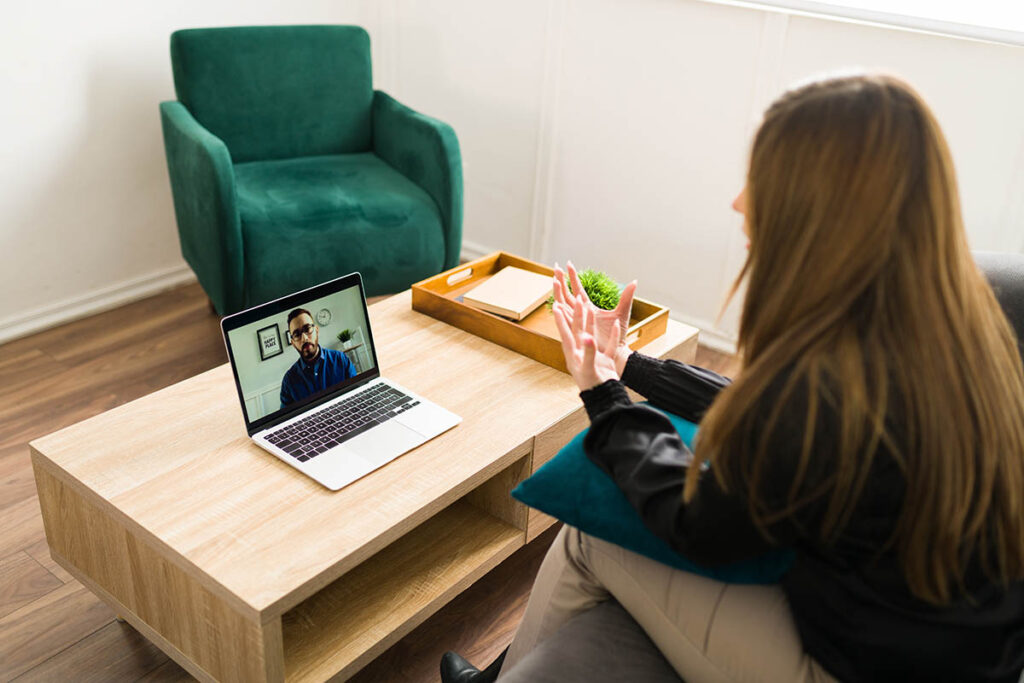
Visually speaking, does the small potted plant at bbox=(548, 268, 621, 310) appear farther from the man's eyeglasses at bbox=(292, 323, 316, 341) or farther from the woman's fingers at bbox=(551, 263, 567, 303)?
the man's eyeglasses at bbox=(292, 323, 316, 341)

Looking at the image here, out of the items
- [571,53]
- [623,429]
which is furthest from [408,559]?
[571,53]

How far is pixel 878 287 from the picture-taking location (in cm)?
92

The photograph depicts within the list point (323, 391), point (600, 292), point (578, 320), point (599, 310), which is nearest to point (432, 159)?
point (600, 292)

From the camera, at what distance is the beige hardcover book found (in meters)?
1.92

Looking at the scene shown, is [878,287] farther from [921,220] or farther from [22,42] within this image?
[22,42]

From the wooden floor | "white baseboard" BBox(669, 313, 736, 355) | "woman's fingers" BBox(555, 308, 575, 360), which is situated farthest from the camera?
"white baseboard" BBox(669, 313, 736, 355)

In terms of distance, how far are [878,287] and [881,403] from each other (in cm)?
12

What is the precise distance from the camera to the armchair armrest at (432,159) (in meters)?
2.61

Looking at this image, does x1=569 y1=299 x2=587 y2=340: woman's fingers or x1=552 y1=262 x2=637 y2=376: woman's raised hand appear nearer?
x1=569 y1=299 x2=587 y2=340: woman's fingers

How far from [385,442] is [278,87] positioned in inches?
61.1

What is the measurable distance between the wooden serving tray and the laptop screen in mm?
291

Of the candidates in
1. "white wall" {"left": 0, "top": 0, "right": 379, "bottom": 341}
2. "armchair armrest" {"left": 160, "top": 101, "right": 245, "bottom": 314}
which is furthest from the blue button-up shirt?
"white wall" {"left": 0, "top": 0, "right": 379, "bottom": 341}

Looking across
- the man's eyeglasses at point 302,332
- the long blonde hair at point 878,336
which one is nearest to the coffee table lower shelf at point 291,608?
the man's eyeglasses at point 302,332

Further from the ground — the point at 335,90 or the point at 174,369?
the point at 335,90
